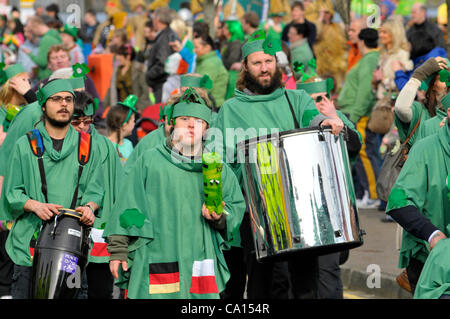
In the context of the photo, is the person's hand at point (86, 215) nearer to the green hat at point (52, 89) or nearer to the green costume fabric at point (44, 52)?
the green hat at point (52, 89)

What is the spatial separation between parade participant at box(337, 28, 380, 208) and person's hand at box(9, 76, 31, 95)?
5.43 m

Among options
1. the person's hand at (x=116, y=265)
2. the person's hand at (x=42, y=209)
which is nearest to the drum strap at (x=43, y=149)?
the person's hand at (x=42, y=209)

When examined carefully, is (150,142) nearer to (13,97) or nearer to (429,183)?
(13,97)

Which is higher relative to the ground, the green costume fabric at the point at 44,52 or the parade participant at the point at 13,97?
the green costume fabric at the point at 44,52

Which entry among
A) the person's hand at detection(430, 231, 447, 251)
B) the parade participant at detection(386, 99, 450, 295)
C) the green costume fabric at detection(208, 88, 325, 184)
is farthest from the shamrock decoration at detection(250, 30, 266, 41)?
the person's hand at detection(430, 231, 447, 251)

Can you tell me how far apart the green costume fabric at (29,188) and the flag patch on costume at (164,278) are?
113 cm

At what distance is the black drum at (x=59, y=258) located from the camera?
6328 millimetres

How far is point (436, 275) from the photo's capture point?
4863 millimetres

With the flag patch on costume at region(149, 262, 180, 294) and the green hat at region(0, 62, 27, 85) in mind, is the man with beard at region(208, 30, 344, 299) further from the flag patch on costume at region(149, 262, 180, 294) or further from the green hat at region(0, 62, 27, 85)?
the green hat at region(0, 62, 27, 85)

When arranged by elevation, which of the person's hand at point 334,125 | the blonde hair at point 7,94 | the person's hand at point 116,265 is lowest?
the person's hand at point 116,265

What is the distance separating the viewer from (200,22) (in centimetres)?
1325

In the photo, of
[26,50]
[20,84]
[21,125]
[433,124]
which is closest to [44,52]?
[26,50]

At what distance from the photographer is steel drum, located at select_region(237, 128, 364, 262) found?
5.95m
